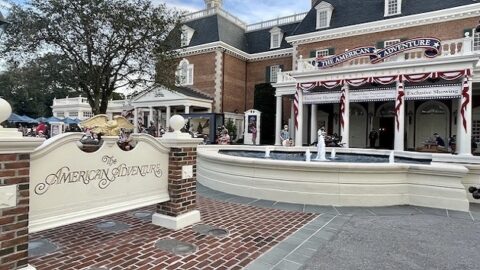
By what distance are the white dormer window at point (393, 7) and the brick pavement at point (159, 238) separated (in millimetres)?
21003

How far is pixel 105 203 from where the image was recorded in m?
4.45

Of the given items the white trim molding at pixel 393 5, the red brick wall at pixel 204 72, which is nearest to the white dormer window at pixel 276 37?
the red brick wall at pixel 204 72

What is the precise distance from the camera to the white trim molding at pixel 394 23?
1962 cm

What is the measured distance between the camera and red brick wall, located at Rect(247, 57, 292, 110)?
30.4 metres

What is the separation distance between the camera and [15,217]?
3.18 meters

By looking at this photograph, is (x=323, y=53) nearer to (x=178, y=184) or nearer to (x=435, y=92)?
(x=435, y=92)

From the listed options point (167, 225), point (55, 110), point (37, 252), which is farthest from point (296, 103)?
point (55, 110)

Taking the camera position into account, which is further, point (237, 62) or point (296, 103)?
point (237, 62)

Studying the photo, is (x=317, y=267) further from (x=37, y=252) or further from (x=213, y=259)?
(x=37, y=252)

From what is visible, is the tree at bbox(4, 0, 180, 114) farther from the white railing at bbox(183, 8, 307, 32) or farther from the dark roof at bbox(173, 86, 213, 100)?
the white railing at bbox(183, 8, 307, 32)

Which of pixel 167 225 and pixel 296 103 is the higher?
pixel 296 103

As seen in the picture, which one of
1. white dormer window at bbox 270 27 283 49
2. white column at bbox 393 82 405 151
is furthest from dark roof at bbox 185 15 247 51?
white column at bbox 393 82 405 151

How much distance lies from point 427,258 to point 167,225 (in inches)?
149

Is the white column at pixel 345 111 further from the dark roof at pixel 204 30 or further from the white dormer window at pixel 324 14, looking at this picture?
the dark roof at pixel 204 30
